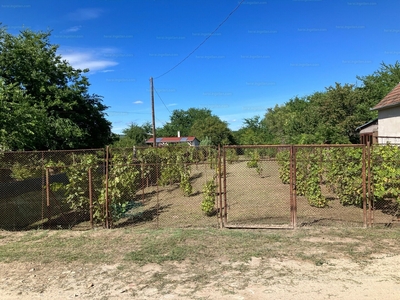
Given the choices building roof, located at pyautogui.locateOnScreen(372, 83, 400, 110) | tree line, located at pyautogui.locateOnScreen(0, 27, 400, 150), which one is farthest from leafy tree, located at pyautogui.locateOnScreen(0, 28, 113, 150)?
building roof, located at pyautogui.locateOnScreen(372, 83, 400, 110)

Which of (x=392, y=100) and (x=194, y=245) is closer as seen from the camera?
(x=194, y=245)

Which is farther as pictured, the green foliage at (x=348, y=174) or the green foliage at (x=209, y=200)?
the green foliage at (x=209, y=200)

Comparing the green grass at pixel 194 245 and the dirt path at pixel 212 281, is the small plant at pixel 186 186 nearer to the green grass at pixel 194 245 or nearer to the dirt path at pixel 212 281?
the green grass at pixel 194 245

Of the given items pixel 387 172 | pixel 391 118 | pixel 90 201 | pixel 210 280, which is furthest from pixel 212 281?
pixel 391 118

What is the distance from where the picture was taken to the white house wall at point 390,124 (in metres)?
14.7

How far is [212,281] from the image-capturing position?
4.25 meters

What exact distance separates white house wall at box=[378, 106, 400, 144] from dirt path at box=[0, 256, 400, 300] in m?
11.9

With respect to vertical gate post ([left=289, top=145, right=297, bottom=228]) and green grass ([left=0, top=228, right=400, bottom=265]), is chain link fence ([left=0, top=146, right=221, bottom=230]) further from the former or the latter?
vertical gate post ([left=289, top=145, right=297, bottom=228])

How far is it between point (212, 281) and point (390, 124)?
14812 mm

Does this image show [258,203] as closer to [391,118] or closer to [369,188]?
[369,188]

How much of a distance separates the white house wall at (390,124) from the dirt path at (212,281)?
11927 mm

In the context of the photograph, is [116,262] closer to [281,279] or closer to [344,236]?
[281,279]

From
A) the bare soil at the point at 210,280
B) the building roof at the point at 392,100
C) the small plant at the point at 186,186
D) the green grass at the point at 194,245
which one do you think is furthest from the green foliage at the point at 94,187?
the building roof at the point at 392,100

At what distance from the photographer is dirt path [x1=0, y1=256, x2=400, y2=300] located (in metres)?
3.88
